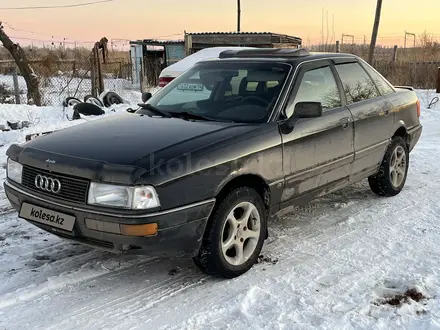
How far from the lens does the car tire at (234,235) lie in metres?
3.40

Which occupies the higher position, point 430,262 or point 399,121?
point 399,121

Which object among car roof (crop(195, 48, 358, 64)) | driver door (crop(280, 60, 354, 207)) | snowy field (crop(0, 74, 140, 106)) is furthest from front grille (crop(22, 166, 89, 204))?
snowy field (crop(0, 74, 140, 106))

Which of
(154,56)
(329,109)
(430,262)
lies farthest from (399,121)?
(154,56)

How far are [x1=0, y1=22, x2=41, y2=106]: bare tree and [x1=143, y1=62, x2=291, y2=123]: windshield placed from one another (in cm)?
933

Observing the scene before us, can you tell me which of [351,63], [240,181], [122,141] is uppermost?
[351,63]

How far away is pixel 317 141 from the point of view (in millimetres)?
4250

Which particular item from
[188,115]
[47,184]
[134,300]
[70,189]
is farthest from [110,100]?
[134,300]

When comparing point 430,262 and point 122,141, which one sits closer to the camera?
point 122,141

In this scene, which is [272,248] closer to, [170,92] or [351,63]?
[170,92]

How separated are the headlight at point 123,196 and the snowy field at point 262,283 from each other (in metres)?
0.69

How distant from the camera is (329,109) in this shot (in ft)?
14.8

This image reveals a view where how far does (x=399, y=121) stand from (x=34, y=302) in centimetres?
434

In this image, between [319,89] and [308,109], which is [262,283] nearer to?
[308,109]

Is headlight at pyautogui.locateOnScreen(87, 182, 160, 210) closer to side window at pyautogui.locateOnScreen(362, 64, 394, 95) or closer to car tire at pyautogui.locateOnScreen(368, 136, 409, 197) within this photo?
car tire at pyautogui.locateOnScreen(368, 136, 409, 197)
